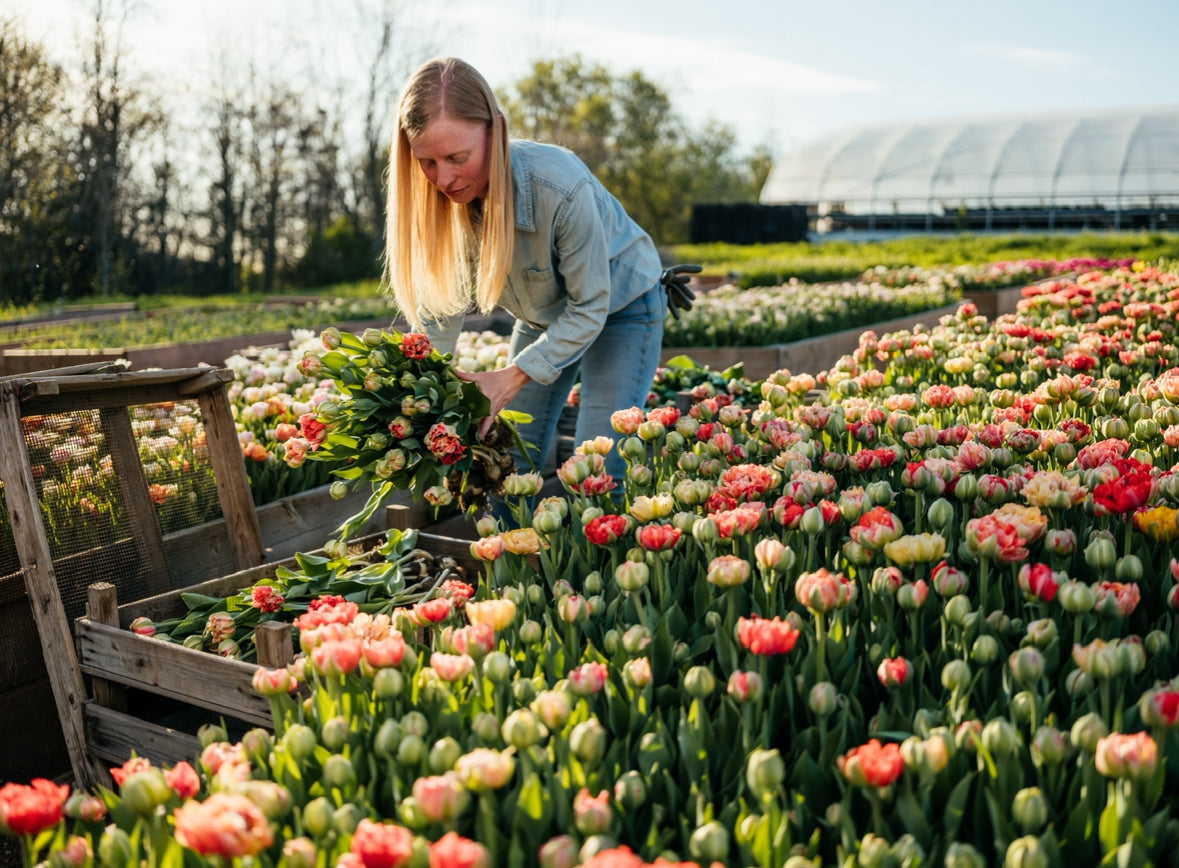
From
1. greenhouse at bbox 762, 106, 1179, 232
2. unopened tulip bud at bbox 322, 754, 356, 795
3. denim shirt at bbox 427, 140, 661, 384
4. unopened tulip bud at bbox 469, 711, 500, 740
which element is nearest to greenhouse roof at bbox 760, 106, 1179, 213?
greenhouse at bbox 762, 106, 1179, 232

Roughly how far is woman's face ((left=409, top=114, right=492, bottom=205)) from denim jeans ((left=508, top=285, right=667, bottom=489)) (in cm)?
68

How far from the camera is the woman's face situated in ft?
→ 8.09

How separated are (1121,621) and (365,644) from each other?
3.66 feet

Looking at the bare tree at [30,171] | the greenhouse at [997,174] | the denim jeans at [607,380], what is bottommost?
the denim jeans at [607,380]

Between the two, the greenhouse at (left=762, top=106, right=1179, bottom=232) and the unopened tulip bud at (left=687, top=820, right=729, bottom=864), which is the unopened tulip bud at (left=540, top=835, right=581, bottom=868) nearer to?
the unopened tulip bud at (left=687, top=820, right=729, bottom=864)

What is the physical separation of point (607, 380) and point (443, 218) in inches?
27.7

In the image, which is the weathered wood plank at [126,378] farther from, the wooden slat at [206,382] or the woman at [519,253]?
the woman at [519,253]

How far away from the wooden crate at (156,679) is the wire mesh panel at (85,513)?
0.08m

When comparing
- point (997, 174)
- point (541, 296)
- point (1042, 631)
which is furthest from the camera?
point (997, 174)

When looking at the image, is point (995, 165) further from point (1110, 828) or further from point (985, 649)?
point (1110, 828)

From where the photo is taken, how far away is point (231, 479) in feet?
9.58

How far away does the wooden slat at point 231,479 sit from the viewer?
2893 millimetres

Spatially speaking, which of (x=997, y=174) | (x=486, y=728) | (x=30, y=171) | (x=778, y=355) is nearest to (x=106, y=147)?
(x=30, y=171)

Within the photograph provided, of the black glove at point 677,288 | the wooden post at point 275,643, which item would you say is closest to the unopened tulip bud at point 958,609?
the wooden post at point 275,643
